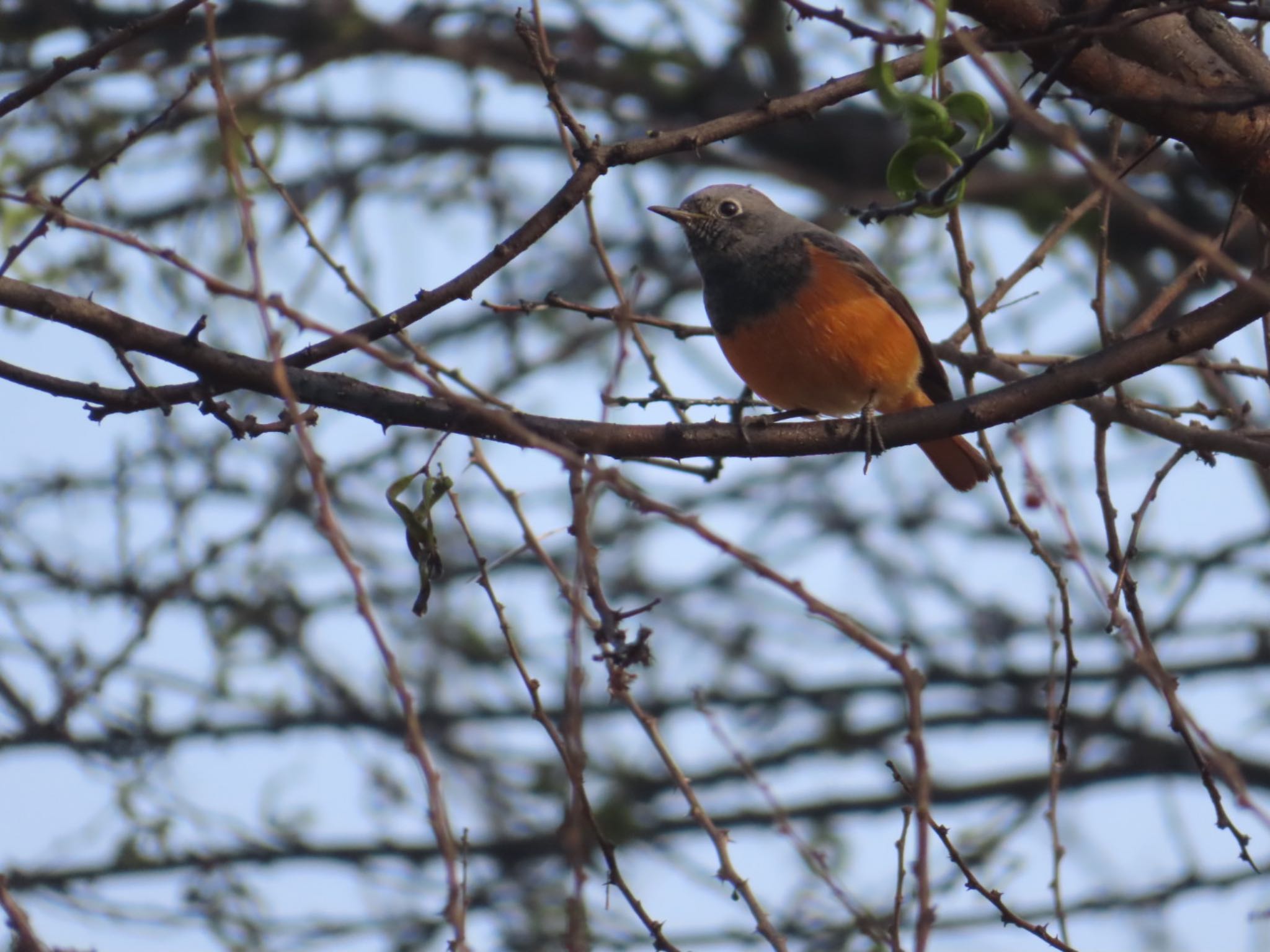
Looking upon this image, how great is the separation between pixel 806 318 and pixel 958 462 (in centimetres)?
154

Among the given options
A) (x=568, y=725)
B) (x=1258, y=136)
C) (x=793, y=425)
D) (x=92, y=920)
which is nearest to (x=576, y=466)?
(x=568, y=725)

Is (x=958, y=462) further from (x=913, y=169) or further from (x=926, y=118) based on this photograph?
(x=926, y=118)

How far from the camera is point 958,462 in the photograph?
7035mm

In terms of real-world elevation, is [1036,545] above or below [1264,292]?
above

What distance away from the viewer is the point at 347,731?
958 centimetres

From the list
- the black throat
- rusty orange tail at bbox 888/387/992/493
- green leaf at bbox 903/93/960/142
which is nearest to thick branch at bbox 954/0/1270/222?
green leaf at bbox 903/93/960/142

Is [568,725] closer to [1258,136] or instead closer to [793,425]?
[793,425]

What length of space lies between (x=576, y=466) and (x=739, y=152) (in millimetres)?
9137

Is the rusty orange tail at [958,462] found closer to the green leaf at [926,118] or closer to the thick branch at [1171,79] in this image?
the thick branch at [1171,79]

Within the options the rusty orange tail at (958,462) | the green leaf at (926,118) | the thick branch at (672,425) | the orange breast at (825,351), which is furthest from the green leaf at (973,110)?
the rusty orange tail at (958,462)

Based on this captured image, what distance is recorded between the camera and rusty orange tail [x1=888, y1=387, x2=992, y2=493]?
6.99 metres

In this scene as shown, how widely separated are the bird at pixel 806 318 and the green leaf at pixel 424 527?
7.09 ft

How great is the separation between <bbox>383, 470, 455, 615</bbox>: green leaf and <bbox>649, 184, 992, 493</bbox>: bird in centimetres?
216

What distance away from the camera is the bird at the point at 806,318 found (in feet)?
19.1
